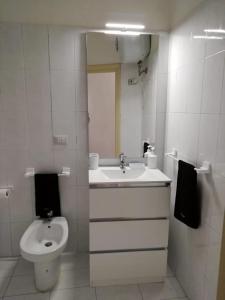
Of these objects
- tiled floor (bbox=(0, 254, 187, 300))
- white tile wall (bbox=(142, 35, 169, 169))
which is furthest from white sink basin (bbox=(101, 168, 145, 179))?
tiled floor (bbox=(0, 254, 187, 300))

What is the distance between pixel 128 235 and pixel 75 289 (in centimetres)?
61

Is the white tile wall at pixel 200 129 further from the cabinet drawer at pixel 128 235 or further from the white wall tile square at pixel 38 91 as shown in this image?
the white wall tile square at pixel 38 91

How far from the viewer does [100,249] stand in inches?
68.2

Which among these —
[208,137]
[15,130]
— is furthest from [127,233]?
[15,130]

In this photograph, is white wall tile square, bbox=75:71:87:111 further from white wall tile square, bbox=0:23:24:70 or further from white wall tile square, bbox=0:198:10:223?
white wall tile square, bbox=0:198:10:223

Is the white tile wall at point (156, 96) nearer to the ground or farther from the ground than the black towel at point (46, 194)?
farther from the ground

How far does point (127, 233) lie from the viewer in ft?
5.67

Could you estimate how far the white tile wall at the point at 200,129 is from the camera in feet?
4.23

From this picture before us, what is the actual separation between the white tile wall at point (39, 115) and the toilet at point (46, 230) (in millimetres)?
85

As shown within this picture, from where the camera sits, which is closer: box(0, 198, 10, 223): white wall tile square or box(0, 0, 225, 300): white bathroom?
box(0, 0, 225, 300): white bathroom

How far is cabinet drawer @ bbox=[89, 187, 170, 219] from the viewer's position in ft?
5.43

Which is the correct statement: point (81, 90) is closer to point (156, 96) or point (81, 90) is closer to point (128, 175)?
point (156, 96)

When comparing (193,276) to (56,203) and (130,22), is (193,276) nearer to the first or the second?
(56,203)

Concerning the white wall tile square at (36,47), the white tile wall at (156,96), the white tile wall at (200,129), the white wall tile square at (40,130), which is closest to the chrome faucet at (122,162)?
the white tile wall at (156,96)
